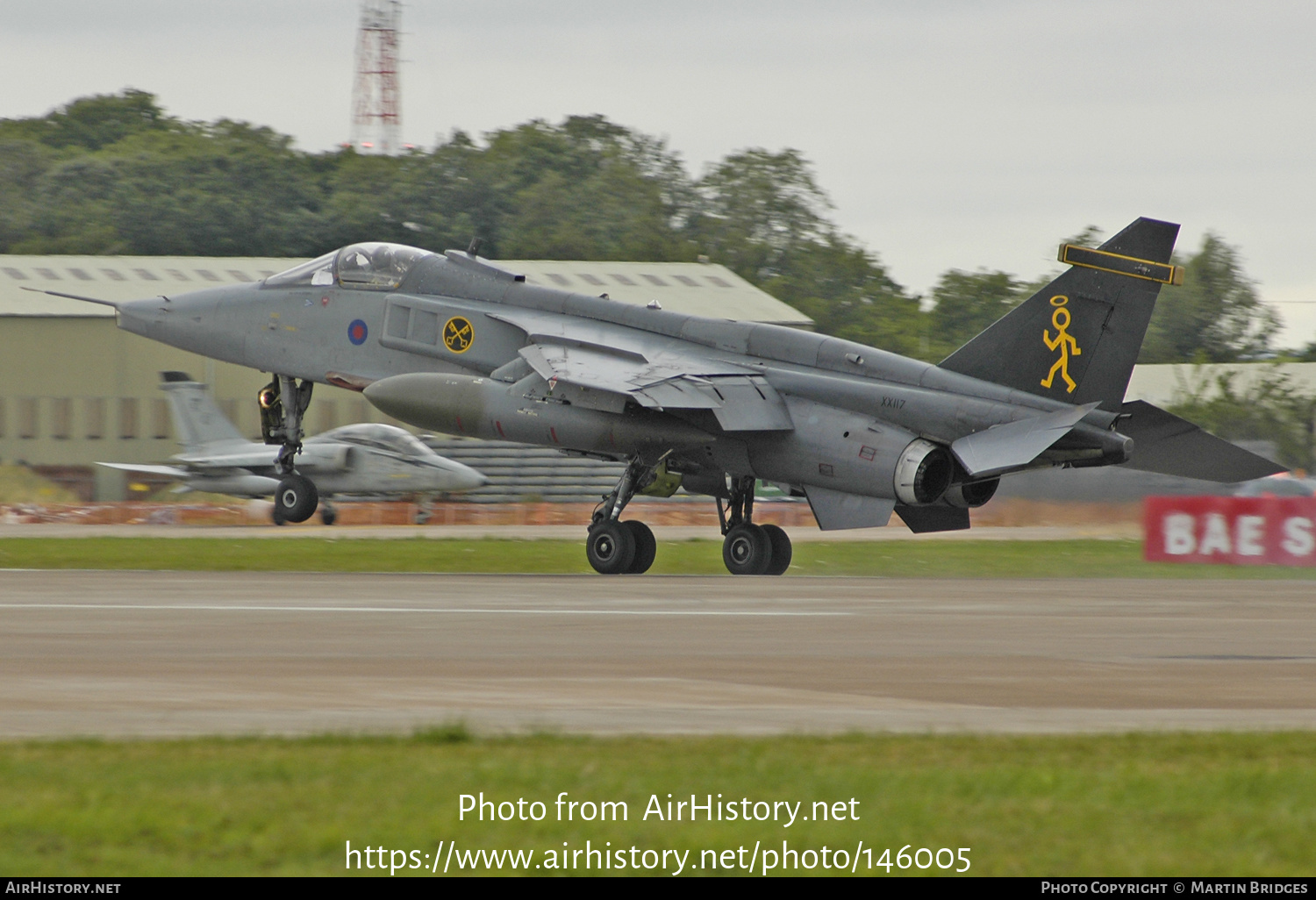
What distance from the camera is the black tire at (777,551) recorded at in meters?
23.6

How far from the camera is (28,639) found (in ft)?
42.7

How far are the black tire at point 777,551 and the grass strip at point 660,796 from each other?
14.9 m

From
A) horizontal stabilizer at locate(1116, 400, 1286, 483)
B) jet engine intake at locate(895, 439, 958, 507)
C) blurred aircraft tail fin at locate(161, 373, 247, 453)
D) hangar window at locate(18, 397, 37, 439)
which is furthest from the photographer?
hangar window at locate(18, 397, 37, 439)

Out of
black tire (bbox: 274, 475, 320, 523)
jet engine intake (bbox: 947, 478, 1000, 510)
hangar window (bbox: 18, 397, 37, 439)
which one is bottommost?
black tire (bbox: 274, 475, 320, 523)

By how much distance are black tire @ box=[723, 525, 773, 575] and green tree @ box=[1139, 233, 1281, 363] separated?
6274 centimetres

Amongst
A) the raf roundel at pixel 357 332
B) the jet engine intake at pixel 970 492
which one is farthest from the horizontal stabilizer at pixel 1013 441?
the raf roundel at pixel 357 332

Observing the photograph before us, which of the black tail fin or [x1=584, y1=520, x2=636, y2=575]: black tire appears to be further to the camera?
[x1=584, y1=520, x2=636, y2=575]: black tire

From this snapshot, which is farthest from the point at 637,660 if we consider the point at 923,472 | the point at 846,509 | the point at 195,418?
the point at 195,418

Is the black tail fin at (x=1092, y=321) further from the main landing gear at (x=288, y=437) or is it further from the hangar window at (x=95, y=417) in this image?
the hangar window at (x=95, y=417)

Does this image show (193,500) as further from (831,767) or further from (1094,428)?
(831,767)

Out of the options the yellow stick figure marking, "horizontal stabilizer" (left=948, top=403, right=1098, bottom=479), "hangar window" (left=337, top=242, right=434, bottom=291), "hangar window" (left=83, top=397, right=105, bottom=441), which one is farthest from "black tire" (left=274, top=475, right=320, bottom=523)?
"hangar window" (left=83, top=397, right=105, bottom=441)

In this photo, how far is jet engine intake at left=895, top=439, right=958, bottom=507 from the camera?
21281 millimetres

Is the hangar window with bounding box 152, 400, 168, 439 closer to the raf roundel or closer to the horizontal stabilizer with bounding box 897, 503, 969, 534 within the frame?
the raf roundel

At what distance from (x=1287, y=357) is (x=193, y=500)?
50934 mm
